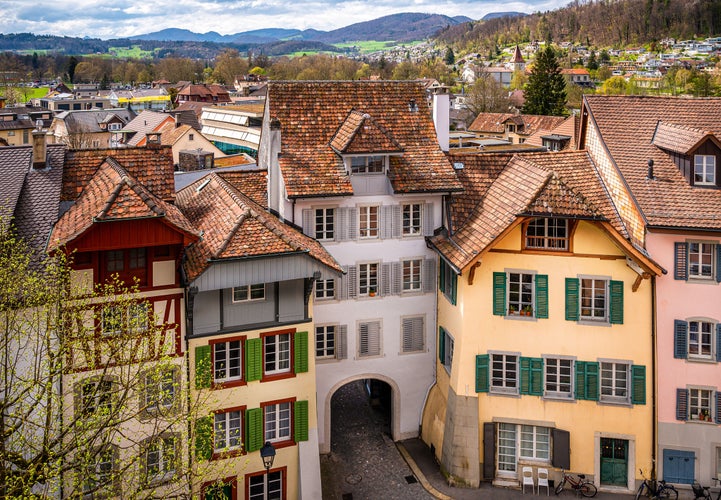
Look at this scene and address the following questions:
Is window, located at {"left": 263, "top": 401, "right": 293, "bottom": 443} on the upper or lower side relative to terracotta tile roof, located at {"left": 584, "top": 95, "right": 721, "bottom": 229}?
lower

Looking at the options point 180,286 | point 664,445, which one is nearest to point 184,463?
point 180,286

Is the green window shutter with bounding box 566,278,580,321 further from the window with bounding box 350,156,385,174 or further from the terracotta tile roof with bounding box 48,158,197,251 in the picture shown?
the terracotta tile roof with bounding box 48,158,197,251

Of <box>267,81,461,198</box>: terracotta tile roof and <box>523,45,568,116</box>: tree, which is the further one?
<box>523,45,568,116</box>: tree

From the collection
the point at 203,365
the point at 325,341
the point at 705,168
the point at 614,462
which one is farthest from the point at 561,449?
the point at 203,365

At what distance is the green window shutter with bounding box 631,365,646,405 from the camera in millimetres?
23828

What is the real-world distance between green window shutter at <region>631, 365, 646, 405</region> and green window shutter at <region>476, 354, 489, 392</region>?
5.19 m

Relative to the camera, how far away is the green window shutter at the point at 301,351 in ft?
75.9

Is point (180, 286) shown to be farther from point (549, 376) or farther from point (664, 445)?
point (664, 445)

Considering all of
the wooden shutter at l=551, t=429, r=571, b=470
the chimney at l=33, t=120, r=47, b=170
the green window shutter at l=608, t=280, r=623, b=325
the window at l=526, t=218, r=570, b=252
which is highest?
the chimney at l=33, t=120, r=47, b=170

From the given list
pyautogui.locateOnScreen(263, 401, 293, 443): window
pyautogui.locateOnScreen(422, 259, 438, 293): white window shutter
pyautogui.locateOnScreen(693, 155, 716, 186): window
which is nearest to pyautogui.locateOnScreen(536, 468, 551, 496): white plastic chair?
pyautogui.locateOnScreen(422, 259, 438, 293): white window shutter

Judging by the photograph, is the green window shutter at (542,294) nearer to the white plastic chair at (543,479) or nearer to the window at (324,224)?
the white plastic chair at (543,479)

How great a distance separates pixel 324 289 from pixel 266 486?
297 inches

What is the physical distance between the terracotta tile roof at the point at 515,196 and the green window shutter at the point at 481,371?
377 centimetres

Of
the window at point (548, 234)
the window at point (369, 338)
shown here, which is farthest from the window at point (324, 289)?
the window at point (548, 234)
